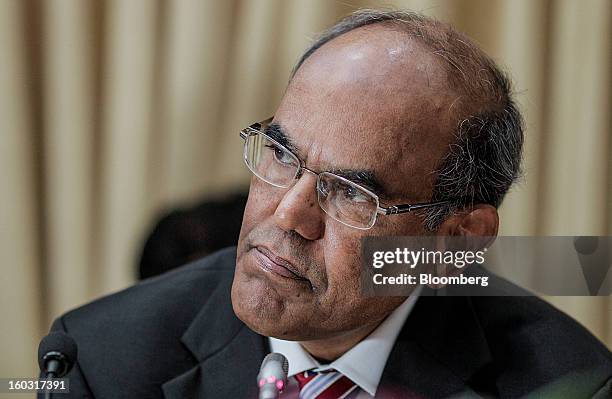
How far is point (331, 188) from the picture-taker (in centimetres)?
105

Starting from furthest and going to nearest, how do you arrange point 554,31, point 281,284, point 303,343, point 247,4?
point 247,4 → point 554,31 → point 303,343 → point 281,284

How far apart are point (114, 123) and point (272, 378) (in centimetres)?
70

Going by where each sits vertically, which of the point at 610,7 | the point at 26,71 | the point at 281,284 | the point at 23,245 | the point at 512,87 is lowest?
the point at 23,245

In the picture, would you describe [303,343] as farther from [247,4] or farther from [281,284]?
[247,4]

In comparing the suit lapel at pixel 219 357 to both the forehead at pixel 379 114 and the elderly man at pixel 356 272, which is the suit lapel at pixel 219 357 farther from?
the forehead at pixel 379 114

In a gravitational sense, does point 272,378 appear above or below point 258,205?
below

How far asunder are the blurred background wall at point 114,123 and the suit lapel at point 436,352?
257mm

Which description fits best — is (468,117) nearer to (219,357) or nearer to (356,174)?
(356,174)

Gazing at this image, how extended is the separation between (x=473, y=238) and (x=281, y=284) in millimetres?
308

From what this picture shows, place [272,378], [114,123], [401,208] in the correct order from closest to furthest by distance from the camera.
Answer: [272,378], [401,208], [114,123]

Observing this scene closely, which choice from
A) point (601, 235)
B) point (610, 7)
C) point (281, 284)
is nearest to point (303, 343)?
point (281, 284)

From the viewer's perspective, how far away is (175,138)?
1.48 metres

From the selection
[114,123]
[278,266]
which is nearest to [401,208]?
[278,266]

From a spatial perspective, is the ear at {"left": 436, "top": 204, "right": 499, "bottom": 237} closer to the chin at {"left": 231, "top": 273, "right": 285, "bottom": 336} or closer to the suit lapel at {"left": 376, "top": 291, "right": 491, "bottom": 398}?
the suit lapel at {"left": 376, "top": 291, "right": 491, "bottom": 398}
